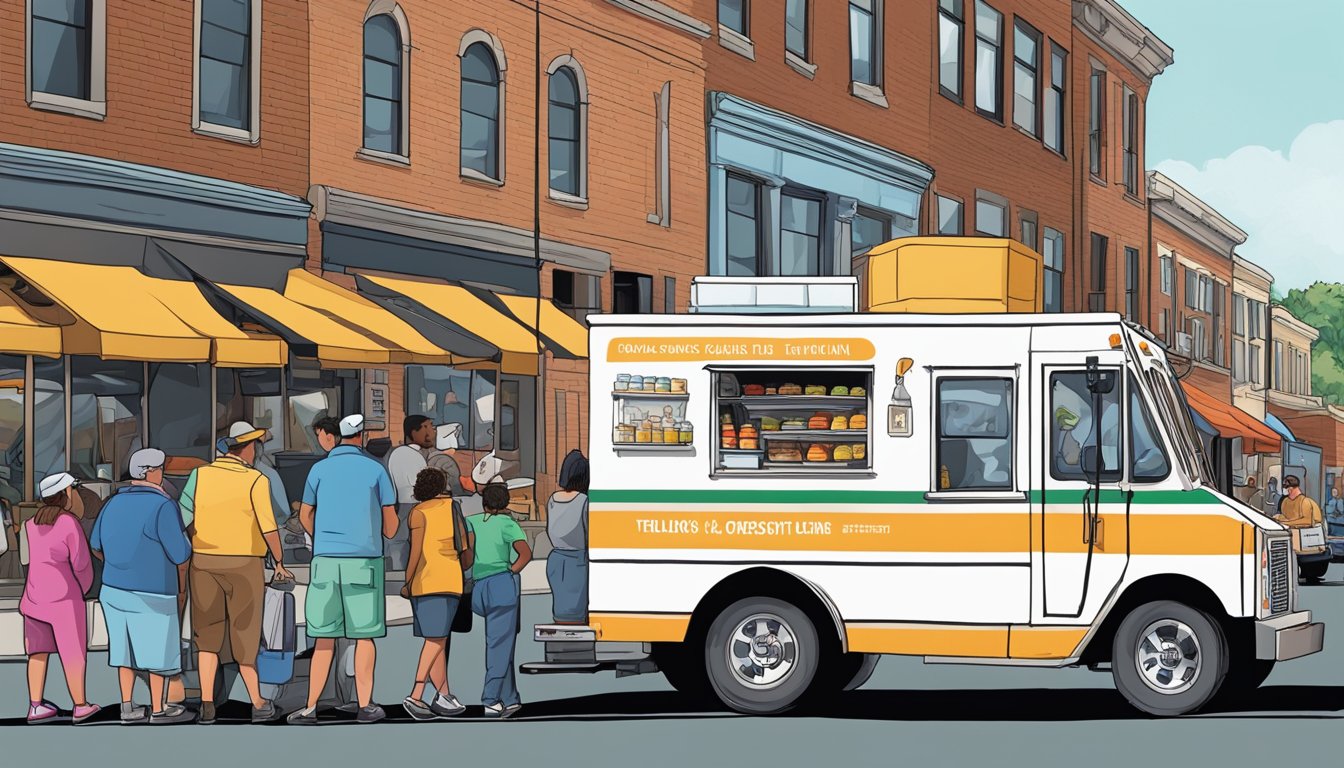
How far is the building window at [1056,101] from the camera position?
44156mm

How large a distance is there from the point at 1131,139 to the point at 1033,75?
7.46m

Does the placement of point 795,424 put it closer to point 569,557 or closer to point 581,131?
point 569,557

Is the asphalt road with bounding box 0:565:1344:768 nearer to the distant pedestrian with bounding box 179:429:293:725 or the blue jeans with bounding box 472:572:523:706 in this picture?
the blue jeans with bounding box 472:572:523:706

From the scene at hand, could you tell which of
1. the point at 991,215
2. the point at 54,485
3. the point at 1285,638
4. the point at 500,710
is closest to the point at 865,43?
the point at 991,215

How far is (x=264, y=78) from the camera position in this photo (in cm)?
2267

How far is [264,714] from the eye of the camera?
40.3ft

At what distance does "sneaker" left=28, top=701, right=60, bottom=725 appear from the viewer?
12328 mm

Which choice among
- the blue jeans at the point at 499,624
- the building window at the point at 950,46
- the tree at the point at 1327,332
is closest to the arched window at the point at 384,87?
the blue jeans at the point at 499,624

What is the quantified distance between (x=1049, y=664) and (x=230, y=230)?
12.3 meters

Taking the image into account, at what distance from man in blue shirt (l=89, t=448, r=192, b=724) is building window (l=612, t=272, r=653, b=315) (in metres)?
17.5

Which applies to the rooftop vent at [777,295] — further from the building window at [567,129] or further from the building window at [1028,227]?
the building window at [1028,227]

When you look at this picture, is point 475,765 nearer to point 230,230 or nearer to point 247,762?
point 247,762

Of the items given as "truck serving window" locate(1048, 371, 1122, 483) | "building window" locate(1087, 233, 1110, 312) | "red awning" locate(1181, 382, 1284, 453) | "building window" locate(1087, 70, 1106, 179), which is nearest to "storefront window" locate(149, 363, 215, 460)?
"truck serving window" locate(1048, 371, 1122, 483)

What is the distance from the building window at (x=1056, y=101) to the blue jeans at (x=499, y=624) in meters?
33.3
